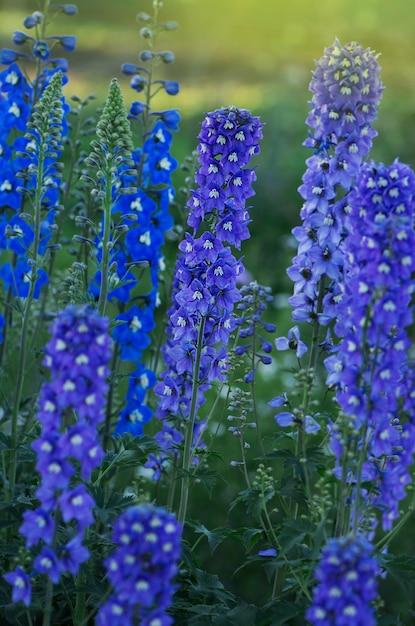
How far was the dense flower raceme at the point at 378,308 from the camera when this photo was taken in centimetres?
277

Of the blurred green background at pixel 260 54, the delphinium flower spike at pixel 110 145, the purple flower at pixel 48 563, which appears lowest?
the purple flower at pixel 48 563

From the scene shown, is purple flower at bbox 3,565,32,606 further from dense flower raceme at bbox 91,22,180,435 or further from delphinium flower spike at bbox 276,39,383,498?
dense flower raceme at bbox 91,22,180,435

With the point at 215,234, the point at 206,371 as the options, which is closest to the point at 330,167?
the point at 215,234

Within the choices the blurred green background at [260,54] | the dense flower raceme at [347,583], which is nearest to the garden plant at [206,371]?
the dense flower raceme at [347,583]

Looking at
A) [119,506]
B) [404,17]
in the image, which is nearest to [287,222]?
[119,506]

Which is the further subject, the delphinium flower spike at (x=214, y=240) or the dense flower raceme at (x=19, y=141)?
the dense flower raceme at (x=19, y=141)

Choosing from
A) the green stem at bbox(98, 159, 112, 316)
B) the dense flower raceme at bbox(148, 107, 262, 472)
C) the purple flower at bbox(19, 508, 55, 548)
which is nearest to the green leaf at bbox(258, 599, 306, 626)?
the purple flower at bbox(19, 508, 55, 548)

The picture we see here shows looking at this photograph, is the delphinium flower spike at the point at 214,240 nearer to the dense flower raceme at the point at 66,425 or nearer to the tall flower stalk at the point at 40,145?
the tall flower stalk at the point at 40,145

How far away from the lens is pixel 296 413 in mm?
3352

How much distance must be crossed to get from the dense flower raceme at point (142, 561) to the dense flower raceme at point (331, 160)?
128 centimetres

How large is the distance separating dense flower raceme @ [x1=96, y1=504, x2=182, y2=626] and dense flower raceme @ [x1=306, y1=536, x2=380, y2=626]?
39cm

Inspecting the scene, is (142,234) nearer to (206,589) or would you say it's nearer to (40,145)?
(40,145)

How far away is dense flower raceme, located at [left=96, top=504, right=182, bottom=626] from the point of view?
2.40 metres

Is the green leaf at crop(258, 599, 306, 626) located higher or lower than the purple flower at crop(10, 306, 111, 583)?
lower
